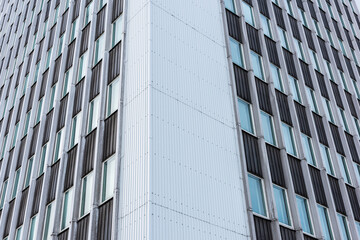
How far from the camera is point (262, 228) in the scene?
60.6 ft

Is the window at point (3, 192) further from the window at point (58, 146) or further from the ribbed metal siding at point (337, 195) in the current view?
the ribbed metal siding at point (337, 195)

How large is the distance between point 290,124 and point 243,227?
29.0 ft

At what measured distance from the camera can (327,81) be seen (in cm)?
3075

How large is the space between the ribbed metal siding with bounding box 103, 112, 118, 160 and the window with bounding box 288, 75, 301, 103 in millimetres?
11760

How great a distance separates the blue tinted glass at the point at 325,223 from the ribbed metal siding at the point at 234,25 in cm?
987

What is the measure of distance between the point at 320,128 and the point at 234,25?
8011 millimetres

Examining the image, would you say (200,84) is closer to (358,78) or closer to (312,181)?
(312,181)

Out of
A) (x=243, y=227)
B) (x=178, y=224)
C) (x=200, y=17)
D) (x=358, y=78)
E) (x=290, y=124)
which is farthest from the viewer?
(x=358, y=78)

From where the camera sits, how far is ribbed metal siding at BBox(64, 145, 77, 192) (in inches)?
837

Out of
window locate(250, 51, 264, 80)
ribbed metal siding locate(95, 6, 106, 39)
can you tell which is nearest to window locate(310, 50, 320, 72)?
window locate(250, 51, 264, 80)

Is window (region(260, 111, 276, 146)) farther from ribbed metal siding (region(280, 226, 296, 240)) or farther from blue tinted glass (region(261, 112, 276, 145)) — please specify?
ribbed metal siding (region(280, 226, 296, 240))

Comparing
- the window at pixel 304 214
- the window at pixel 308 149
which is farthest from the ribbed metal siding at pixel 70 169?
the window at pixel 308 149

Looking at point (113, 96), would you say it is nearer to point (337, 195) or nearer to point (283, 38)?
point (337, 195)

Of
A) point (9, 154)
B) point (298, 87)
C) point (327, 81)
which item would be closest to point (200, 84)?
point (298, 87)
